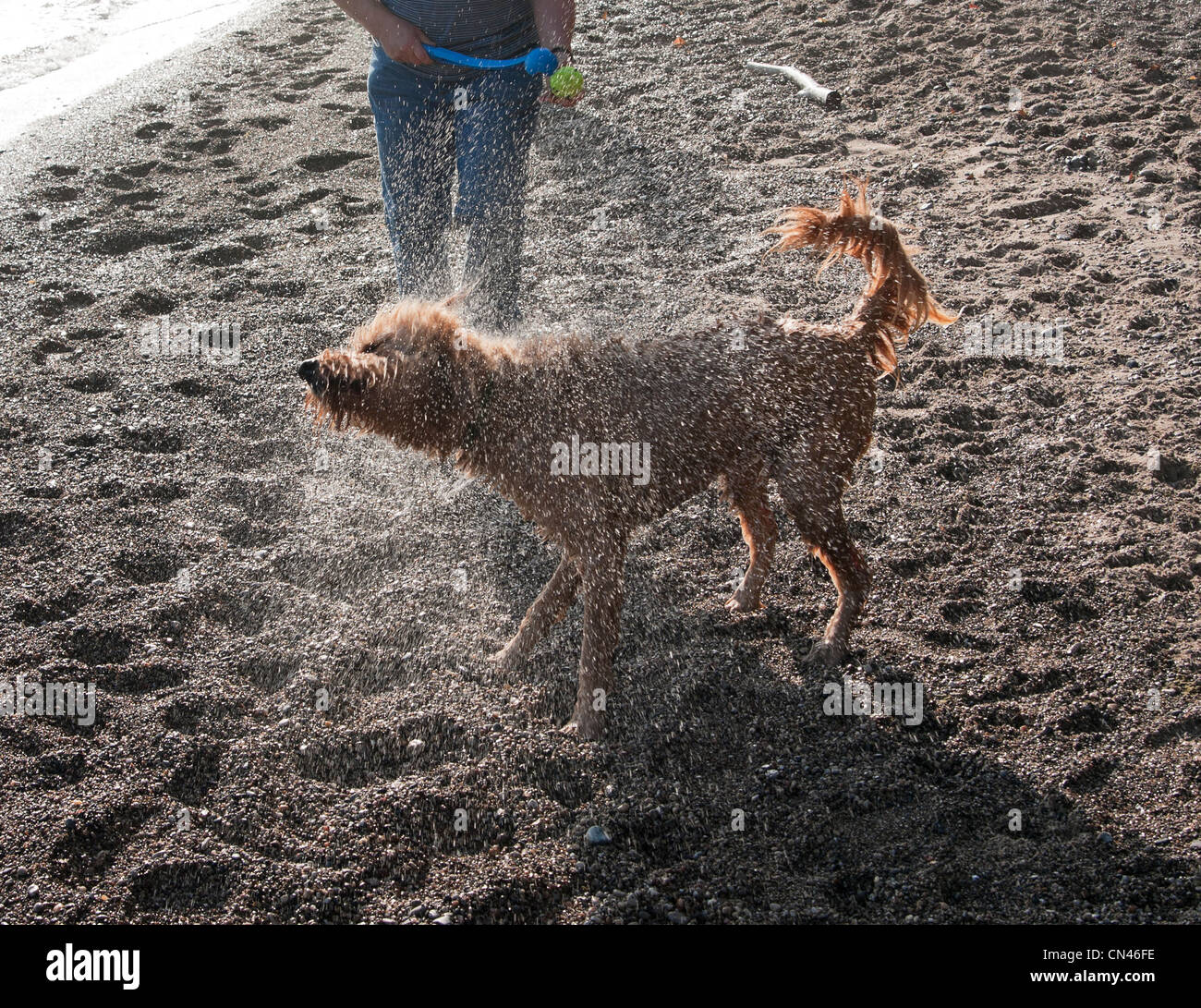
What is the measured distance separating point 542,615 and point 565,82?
6.83 feet

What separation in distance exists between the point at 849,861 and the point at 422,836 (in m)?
1.23

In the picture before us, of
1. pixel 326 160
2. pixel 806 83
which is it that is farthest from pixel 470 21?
pixel 806 83

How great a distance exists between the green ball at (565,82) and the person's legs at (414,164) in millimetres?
511

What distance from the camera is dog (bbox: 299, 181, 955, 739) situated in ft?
10.9

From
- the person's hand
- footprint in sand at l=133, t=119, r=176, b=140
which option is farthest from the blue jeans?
footprint in sand at l=133, t=119, r=176, b=140

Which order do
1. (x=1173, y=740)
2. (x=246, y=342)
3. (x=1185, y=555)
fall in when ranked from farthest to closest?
(x=246, y=342) < (x=1185, y=555) < (x=1173, y=740)

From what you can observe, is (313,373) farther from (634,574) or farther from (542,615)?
(634,574)

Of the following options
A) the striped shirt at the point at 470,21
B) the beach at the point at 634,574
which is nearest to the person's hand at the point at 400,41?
the striped shirt at the point at 470,21

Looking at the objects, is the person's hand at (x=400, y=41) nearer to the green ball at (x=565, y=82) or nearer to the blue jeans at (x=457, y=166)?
the blue jeans at (x=457, y=166)

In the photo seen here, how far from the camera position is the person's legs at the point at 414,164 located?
4172 millimetres

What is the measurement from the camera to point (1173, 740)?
3.14 meters

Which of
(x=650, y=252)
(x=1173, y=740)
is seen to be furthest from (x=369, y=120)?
(x=1173, y=740)

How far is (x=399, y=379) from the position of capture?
323 centimetres
